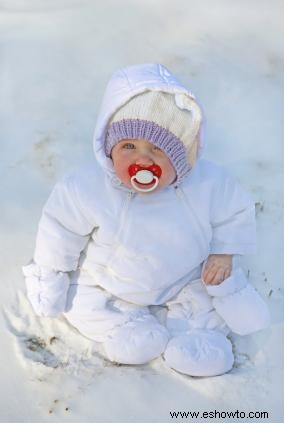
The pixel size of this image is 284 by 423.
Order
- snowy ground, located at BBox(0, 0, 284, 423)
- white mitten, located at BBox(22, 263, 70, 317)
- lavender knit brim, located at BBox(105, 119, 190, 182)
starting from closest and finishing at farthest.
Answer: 1. lavender knit brim, located at BBox(105, 119, 190, 182)
2. snowy ground, located at BBox(0, 0, 284, 423)
3. white mitten, located at BBox(22, 263, 70, 317)

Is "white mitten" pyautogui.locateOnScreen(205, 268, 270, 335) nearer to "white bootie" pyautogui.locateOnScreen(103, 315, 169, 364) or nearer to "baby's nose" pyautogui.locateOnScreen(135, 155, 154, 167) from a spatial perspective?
"white bootie" pyautogui.locateOnScreen(103, 315, 169, 364)

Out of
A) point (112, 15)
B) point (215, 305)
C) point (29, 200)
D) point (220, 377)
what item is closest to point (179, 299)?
point (215, 305)

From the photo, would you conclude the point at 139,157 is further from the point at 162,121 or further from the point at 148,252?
the point at 148,252

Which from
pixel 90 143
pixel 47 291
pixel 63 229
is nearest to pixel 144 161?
pixel 63 229

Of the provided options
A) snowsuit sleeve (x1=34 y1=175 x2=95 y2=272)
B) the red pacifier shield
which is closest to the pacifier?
the red pacifier shield

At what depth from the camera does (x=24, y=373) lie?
1631 millimetres

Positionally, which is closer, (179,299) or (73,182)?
(73,182)

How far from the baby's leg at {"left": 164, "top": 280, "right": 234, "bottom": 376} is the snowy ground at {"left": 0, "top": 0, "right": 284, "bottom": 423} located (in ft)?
0.10

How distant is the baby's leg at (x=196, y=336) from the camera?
1.62 meters

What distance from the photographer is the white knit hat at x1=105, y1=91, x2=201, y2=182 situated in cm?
146

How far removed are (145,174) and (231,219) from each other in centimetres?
29

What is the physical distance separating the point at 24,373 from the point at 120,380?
21cm

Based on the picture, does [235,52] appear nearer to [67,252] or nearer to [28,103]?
[28,103]

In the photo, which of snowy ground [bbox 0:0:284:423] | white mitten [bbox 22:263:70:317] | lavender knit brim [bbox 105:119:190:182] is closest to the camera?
lavender knit brim [bbox 105:119:190:182]
